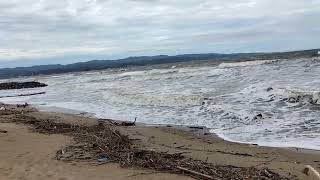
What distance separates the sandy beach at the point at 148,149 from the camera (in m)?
6.96

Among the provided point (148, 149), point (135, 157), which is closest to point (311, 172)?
point (135, 157)

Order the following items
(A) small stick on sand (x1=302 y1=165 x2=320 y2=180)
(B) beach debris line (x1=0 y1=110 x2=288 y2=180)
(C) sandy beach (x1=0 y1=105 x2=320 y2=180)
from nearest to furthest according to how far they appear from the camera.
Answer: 1. (A) small stick on sand (x1=302 y1=165 x2=320 y2=180)
2. (B) beach debris line (x1=0 y1=110 x2=288 y2=180)
3. (C) sandy beach (x1=0 y1=105 x2=320 y2=180)

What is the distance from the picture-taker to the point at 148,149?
9219 mm

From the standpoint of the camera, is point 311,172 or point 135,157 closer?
point 311,172

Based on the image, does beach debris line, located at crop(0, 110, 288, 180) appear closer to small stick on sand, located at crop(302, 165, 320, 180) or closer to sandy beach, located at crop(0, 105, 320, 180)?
sandy beach, located at crop(0, 105, 320, 180)

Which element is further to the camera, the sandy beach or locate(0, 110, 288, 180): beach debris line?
the sandy beach

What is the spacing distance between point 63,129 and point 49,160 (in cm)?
460

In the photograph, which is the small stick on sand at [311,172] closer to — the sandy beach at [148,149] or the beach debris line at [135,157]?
the beach debris line at [135,157]

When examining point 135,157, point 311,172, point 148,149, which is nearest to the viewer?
point 311,172

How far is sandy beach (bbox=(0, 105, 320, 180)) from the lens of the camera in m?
6.96

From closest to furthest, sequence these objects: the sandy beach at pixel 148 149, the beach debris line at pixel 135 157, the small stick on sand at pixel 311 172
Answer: the small stick on sand at pixel 311 172 → the beach debris line at pixel 135 157 → the sandy beach at pixel 148 149

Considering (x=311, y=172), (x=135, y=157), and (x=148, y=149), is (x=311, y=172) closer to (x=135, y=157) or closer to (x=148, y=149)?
(x=135, y=157)

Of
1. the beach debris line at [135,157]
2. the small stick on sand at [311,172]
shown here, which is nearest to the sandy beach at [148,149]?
the beach debris line at [135,157]

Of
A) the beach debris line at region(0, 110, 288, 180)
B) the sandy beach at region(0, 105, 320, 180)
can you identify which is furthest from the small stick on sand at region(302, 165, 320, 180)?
the sandy beach at region(0, 105, 320, 180)
